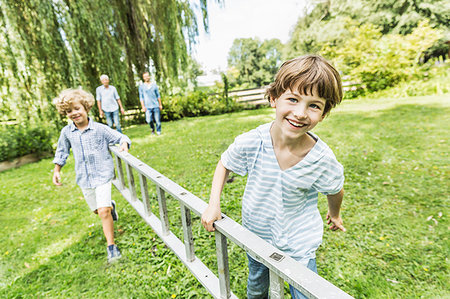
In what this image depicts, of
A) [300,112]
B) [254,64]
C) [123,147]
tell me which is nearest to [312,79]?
[300,112]

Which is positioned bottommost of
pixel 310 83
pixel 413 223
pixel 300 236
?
pixel 413 223

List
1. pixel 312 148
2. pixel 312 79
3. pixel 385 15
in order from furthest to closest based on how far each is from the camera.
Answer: pixel 385 15 → pixel 312 148 → pixel 312 79

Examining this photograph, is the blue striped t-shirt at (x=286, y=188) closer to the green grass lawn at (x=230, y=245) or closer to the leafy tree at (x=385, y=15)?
the green grass lawn at (x=230, y=245)

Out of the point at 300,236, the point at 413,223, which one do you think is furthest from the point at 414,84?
the point at 300,236

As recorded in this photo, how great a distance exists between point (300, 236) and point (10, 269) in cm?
315

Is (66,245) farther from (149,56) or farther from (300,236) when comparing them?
(149,56)

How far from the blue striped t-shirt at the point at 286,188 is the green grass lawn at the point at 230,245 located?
1.21m

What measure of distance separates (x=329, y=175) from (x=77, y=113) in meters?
2.39

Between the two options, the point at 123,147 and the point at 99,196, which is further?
the point at 123,147

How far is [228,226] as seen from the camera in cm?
115

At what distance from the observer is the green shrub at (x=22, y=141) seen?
20.4 feet

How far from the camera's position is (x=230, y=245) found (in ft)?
9.13

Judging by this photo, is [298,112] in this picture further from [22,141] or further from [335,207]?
[22,141]

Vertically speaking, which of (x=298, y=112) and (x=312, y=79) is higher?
(x=312, y=79)
